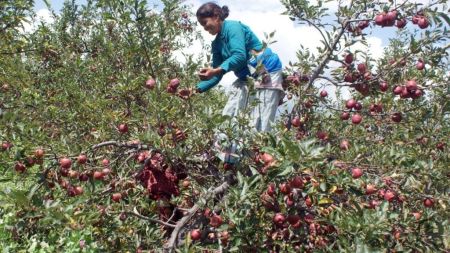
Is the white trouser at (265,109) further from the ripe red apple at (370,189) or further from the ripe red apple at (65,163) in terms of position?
the ripe red apple at (65,163)

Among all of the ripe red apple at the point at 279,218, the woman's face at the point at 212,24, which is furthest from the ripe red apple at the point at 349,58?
the ripe red apple at the point at 279,218

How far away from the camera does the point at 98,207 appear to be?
118 inches

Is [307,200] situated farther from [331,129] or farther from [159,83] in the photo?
[331,129]

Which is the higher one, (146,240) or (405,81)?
(405,81)

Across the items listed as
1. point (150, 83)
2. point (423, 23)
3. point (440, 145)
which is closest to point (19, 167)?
point (150, 83)

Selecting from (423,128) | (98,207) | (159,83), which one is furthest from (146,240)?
(423,128)

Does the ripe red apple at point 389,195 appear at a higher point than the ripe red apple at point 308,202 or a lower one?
lower

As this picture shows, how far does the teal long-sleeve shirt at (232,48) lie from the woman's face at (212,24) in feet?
0.11

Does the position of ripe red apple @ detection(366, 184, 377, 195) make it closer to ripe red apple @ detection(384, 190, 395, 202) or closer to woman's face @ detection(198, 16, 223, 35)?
ripe red apple @ detection(384, 190, 395, 202)

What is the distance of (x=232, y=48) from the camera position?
3.38 metres

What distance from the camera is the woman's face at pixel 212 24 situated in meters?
3.54

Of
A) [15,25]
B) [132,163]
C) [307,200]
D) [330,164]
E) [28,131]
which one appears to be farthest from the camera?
[15,25]

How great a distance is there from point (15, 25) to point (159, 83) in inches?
99.7

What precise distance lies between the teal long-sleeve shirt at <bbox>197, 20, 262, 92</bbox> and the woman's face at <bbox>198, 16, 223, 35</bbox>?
0.11 ft
